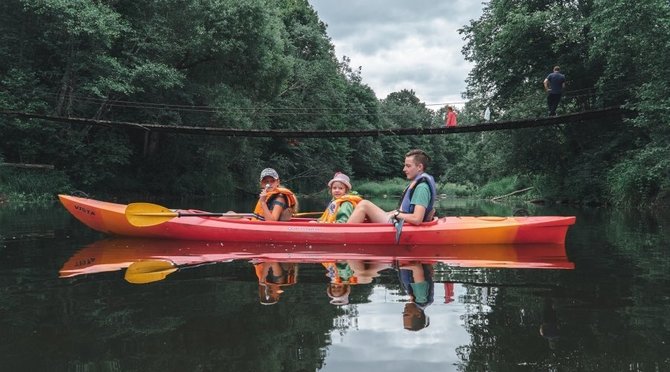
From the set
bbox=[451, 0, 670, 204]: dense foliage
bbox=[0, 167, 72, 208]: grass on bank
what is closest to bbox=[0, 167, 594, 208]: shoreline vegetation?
bbox=[0, 167, 72, 208]: grass on bank

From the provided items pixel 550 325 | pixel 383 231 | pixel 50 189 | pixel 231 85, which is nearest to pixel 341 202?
pixel 383 231

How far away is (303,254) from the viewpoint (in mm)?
5441

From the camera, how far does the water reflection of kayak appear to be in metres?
4.85

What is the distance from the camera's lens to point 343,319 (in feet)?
9.53

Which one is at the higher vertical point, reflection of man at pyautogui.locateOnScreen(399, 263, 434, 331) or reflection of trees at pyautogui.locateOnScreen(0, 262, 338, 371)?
reflection of man at pyautogui.locateOnScreen(399, 263, 434, 331)

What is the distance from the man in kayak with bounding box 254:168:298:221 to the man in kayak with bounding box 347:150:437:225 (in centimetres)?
90

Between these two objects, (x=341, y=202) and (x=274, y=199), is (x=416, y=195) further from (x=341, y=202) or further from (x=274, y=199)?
(x=274, y=199)

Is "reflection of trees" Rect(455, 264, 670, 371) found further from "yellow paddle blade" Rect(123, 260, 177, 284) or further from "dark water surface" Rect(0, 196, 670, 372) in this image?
"yellow paddle blade" Rect(123, 260, 177, 284)

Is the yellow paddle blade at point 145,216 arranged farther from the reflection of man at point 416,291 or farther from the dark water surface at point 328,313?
the reflection of man at point 416,291

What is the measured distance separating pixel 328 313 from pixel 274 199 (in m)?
3.59

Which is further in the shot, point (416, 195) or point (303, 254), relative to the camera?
point (416, 195)

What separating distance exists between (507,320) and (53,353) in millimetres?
2277

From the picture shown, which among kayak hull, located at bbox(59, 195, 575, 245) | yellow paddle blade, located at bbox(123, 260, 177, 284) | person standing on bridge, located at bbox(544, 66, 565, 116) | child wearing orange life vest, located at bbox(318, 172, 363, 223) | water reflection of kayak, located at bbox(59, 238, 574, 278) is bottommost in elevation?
yellow paddle blade, located at bbox(123, 260, 177, 284)

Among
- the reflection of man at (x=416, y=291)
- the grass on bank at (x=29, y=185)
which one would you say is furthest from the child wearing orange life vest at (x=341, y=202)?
the grass on bank at (x=29, y=185)
